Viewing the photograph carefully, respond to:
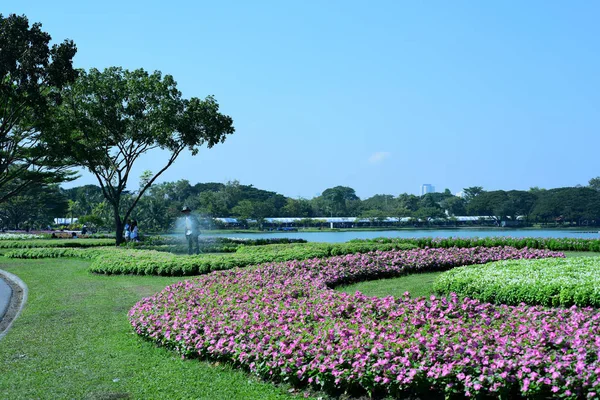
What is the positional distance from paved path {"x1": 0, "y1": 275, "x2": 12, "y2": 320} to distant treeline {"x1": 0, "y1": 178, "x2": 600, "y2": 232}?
36.9 metres

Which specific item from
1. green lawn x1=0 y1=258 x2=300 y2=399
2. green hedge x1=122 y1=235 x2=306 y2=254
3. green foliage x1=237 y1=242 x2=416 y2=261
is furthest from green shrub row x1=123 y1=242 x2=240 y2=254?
green lawn x1=0 y1=258 x2=300 y2=399

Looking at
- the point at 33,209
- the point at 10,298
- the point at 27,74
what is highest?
the point at 27,74

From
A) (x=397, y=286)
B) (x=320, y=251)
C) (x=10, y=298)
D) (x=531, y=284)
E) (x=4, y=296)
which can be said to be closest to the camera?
(x=531, y=284)

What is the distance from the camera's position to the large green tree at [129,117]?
27.3m

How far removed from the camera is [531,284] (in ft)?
29.5

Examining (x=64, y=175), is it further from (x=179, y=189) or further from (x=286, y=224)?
(x=179, y=189)

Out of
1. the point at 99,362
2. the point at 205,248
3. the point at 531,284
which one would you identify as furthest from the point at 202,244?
the point at 99,362

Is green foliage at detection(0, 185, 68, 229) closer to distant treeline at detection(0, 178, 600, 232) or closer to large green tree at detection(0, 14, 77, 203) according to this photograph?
distant treeline at detection(0, 178, 600, 232)

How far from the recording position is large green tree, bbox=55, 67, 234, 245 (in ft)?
89.5

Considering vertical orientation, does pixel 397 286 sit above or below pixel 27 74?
below

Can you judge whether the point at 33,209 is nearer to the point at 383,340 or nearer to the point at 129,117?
the point at 129,117

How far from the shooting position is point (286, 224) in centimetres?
7912

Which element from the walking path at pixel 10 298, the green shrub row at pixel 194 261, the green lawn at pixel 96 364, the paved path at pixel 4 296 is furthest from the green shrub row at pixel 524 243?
the paved path at pixel 4 296

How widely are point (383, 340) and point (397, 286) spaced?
5865 mm
